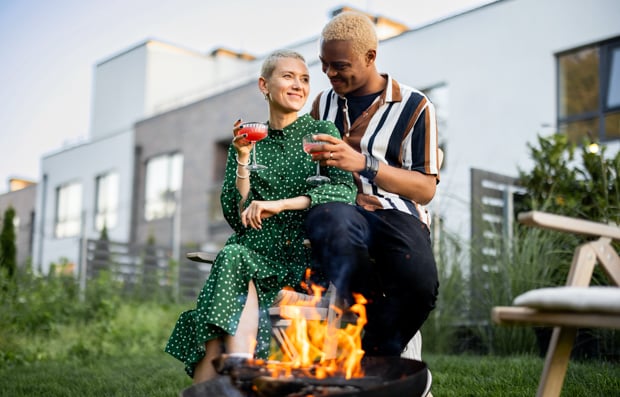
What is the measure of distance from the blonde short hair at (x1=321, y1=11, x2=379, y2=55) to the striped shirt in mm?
227

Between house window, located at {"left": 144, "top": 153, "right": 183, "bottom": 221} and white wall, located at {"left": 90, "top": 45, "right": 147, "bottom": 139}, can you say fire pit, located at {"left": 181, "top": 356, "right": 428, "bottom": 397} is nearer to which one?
house window, located at {"left": 144, "top": 153, "right": 183, "bottom": 221}

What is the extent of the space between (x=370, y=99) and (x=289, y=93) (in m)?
0.36

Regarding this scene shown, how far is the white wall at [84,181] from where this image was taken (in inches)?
760

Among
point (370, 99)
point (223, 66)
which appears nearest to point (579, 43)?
point (370, 99)

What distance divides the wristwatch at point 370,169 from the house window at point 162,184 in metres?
15.4

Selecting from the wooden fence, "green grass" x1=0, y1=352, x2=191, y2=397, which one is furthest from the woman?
the wooden fence

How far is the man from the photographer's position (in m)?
2.58

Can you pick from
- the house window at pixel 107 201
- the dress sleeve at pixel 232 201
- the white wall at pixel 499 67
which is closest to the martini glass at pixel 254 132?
the dress sleeve at pixel 232 201

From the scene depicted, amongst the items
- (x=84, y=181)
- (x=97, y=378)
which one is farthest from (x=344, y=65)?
(x=84, y=181)

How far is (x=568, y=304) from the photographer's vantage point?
185 centimetres

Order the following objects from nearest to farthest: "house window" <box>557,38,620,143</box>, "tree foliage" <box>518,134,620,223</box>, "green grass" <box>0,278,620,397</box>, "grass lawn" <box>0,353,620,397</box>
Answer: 1. "grass lawn" <box>0,353,620,397</box>
2. "green grass" <box>0,278,620,397</box>
3. "tree foliage" <box>518,134,620,223</box>
4. "house window" <box>557,38,620,143</box>

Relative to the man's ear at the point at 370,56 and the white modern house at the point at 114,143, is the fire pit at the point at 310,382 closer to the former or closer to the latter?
the man's ear at the point at 370,56

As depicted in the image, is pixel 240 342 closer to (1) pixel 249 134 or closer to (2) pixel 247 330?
(2) pixel 247 330

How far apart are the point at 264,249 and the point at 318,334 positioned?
16.9 inches
